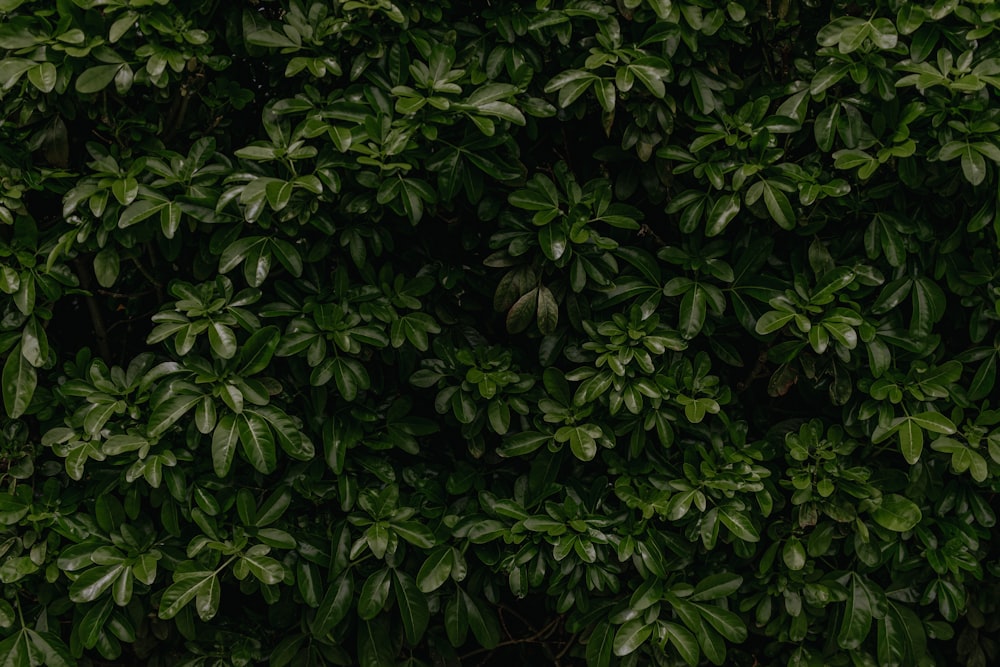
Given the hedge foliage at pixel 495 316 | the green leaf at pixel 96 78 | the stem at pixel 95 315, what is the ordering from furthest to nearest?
1. the stem at pixel 95 315
2. the hedge foliage at pixel 495 316
3. the green leaf at pixel 96 78

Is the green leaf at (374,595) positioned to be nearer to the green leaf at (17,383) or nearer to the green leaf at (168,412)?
the green leaf at (168,412)

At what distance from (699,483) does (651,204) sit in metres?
0.88

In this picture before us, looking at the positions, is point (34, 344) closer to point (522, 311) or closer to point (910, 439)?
point (522, 311)

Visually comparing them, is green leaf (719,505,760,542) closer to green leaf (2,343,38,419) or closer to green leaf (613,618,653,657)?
green leaf (613,618,653,657)

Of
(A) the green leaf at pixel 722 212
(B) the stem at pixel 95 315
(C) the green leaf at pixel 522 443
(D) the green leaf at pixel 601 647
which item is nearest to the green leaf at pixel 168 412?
(B) the stem at pixel 95 315

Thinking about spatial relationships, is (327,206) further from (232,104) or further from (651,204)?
(651,204)

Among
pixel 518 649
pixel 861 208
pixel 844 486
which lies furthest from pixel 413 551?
pixel 861 208

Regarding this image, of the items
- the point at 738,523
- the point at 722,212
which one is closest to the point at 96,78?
the point at 722,212

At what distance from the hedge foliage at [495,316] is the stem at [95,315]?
0.02 metres

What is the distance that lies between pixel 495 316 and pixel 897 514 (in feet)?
4.21

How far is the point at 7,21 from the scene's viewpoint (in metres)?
2.23

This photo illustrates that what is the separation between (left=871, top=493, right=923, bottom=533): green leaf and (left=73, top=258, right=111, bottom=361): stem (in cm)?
233

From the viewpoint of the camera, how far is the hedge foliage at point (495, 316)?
7.59ft

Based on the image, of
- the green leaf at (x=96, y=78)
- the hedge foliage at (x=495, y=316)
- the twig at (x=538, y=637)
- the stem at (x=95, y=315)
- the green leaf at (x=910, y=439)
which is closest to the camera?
the green leaf at (x=96, y=78)
